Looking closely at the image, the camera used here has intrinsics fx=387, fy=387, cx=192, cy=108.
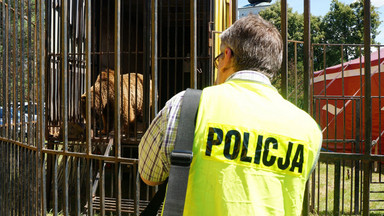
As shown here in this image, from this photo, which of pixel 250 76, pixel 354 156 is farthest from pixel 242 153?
pixel 354 156

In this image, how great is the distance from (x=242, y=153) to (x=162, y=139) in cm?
34

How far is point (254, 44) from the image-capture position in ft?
5.30

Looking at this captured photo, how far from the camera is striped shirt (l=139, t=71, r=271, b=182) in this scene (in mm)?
1577

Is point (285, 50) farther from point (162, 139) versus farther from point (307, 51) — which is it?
point (162, 139)

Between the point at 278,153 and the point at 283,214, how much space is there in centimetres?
26

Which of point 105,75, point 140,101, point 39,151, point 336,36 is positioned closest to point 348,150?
point 140,101

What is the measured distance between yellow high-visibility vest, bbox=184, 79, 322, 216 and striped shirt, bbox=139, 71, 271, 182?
10 centimetres

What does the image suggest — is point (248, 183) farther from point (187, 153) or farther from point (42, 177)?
point (42, 177)

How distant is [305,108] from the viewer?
2232 mm

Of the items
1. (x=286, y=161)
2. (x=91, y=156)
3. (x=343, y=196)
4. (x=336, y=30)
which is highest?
(x=336, y=30)

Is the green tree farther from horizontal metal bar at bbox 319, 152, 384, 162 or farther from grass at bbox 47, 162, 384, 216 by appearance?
horizontal metal bar at bbox 319, 152, 384, 162

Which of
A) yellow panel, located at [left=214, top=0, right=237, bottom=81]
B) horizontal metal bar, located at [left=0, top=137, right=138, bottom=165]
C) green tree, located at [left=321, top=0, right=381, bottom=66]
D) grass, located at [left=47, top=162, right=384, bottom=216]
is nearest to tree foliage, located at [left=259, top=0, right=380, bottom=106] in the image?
green tree, located at [left=321, top=0, right=381, bottom=66]

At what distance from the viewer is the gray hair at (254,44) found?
1621 millimetres

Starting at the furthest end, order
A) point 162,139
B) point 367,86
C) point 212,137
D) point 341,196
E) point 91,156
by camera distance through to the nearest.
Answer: point 341,196, point 91,156, point 367,86, point 162,139, point 212,137
